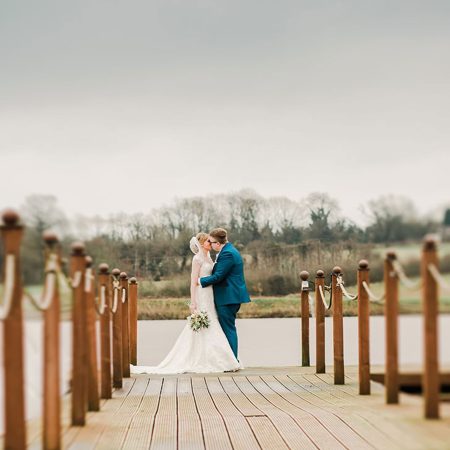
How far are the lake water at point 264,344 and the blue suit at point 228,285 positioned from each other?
2.25 metres

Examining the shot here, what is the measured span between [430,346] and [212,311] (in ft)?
26.8

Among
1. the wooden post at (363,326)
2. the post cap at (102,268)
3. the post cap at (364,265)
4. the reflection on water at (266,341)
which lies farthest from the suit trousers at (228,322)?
the post cap at (102,268)

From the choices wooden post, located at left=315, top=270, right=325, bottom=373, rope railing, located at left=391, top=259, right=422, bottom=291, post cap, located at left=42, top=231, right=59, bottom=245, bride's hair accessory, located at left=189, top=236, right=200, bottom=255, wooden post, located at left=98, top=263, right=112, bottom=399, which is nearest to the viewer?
rope railing, located at left=391, top=259, right=422, bottom=291

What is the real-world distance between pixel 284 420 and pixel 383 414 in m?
2.91

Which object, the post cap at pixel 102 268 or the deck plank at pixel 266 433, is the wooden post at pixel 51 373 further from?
the post cap at pixel 102 268

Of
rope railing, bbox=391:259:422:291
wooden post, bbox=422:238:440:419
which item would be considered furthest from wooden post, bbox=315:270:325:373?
wooden post, bbox=422:238:440:419

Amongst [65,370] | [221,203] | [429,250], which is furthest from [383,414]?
[221,203]

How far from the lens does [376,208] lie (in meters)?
4.18

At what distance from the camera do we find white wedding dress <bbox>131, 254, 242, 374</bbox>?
1139cm

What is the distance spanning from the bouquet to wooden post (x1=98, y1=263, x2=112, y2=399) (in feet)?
11.4

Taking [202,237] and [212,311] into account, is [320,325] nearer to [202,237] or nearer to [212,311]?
[212,311]

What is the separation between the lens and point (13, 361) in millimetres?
4570

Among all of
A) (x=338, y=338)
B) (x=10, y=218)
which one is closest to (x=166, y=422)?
(x=338, y=338)

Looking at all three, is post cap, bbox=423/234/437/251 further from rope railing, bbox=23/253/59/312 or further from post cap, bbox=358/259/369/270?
→ post cap, bbox=358/259/369/270
